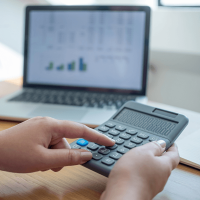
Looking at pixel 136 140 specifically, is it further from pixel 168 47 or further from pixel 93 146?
pixel 168 47

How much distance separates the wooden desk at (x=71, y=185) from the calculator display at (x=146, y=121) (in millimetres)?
65

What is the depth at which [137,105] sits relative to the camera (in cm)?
41

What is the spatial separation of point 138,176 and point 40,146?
0.44 ft

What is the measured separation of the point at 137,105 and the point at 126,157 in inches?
6.2

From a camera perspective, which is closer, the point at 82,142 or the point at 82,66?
the point at 82,142

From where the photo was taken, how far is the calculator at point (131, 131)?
303 millimetres

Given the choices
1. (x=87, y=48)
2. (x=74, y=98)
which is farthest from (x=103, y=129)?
(x=87, y=48)

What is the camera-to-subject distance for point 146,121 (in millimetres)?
369

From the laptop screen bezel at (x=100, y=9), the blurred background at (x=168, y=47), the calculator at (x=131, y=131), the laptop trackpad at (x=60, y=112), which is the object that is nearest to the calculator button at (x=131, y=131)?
the calculator at (x=131, y=131)

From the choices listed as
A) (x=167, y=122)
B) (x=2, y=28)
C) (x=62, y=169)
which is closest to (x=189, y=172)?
(x=167, y=122)

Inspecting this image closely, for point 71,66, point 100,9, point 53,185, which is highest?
point 100,9

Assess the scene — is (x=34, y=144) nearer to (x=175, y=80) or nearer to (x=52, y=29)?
(x=52, y=29)

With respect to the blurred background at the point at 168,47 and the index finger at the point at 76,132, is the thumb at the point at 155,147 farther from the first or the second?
the blurred background at the point at 168,47

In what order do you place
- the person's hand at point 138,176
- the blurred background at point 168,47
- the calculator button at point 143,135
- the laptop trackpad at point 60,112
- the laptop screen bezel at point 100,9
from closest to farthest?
the person's hand at point 138,176
the calculator button at point 143,135
the laptop trackpad at point 60,112
the laptop screen bezel at point 100,9
the blurred background at point 168,47
